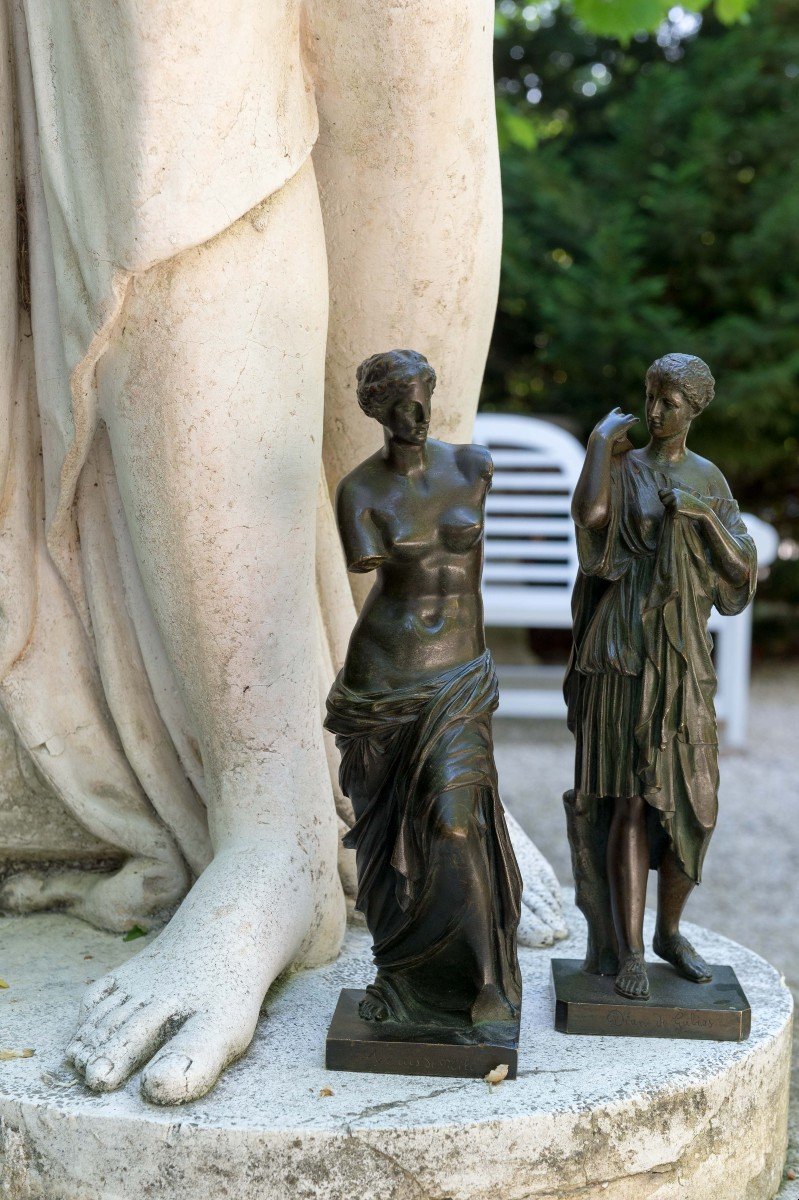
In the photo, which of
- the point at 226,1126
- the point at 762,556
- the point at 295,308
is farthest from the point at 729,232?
the point at 226,1126

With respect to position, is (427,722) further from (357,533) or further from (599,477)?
(599,477)

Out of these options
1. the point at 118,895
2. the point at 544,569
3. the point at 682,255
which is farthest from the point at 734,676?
the point at 118,895

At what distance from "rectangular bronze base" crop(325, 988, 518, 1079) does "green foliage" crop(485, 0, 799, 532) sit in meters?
7.02

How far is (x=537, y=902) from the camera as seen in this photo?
2.67m

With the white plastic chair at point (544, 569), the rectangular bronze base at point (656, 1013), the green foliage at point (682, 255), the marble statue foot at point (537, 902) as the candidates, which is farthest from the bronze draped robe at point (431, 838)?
the green foliage at point (682, 255)

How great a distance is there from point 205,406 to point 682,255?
7430 mm

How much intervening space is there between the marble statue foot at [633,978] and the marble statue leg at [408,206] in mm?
410

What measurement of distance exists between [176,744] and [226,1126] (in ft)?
2.83

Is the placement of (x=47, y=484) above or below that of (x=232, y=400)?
below

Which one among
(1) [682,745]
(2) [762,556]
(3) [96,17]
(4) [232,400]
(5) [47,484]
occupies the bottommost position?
(2) [762,556]

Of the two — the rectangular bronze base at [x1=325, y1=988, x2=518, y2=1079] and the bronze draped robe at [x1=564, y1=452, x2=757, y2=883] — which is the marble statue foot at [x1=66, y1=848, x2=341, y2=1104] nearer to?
the rectangular bronze base at [x1=325, y1=988, x2=518, y2=1079]

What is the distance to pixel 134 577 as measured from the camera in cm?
253

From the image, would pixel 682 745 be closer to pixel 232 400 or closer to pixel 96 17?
pixel 232 400

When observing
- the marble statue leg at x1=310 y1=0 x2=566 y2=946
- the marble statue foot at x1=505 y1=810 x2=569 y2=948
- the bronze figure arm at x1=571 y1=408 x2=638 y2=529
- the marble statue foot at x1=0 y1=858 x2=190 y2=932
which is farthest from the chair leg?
the bronze figure arm at x1=571 y1=408 x2=638 y2=529
